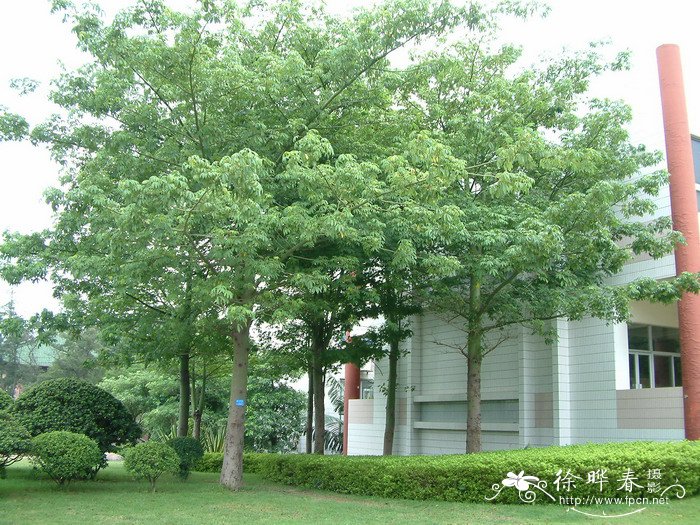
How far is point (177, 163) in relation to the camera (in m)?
11.9

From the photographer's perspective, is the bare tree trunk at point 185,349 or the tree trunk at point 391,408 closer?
the bare tree trunk at point 185,349

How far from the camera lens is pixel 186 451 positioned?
13.8 metres

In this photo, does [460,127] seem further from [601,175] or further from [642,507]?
[642,507]

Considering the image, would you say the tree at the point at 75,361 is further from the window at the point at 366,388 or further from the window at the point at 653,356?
the window at the point at 653,356

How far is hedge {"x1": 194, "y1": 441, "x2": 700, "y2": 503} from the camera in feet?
30.6

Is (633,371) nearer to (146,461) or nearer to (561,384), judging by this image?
(561,384)

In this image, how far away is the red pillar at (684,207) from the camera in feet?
43.0

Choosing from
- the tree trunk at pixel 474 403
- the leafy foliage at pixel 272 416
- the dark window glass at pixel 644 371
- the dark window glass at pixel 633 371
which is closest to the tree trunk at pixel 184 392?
the leafy foliage at pixel 272 416

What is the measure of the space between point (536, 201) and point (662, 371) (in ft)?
21.7

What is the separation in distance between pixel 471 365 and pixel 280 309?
4.68 meters

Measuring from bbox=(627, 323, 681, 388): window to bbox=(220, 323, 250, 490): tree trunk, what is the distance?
9.01 m

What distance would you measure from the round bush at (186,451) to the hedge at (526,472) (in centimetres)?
336

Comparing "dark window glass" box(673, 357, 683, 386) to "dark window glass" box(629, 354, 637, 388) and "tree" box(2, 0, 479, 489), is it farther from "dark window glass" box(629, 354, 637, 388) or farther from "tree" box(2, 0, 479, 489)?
"tree" box(2, 0, 479, 489)

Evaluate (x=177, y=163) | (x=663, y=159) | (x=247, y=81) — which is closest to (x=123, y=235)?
(x=177, y=163)
